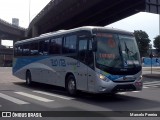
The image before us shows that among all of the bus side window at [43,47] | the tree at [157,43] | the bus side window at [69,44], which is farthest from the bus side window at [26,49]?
the tree at [157,43]

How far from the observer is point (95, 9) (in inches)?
1793

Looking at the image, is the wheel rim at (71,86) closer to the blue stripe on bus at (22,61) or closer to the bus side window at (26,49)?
the blue stripe on bus at (22,61)

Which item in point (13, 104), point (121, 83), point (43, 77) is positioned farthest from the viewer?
point (43, 77)

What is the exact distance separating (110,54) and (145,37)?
9091 centimetres

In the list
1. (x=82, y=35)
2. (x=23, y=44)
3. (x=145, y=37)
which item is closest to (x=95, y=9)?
(x=23, y=44)

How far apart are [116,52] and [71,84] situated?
9.54 ft

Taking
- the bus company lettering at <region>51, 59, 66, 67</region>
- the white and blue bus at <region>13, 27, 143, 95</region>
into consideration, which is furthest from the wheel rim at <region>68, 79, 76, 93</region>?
the bus company lettering at <region>51, 59, 66, 67</region>

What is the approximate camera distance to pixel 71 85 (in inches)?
597

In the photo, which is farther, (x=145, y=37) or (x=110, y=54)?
(x=145, y=37)

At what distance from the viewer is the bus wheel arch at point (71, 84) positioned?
48.9ft

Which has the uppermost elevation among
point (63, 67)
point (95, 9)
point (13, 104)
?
point (95, 9)

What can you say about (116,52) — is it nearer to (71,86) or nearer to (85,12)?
(71,86)

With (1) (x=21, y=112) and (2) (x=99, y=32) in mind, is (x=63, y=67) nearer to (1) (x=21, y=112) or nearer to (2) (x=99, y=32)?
(2) (x=99, y=32)

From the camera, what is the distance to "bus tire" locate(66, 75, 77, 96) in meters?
14.9
